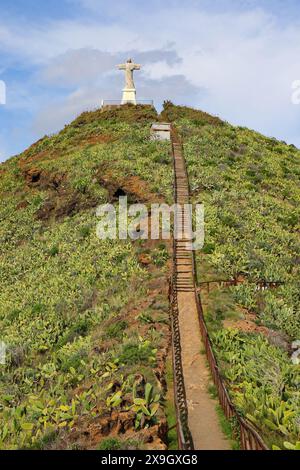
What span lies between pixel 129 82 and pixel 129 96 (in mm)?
1743

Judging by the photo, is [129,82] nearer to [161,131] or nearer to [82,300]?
[161,131]

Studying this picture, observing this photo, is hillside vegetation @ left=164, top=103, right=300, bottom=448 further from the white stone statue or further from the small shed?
the white stone statue

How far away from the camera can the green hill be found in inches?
548

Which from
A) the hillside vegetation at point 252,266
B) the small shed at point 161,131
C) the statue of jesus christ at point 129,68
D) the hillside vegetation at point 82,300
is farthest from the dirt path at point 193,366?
the statue of jesus christ at point 129,68

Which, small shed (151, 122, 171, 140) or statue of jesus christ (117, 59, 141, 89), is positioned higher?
statue of jesus christ (117, 59, 141, 89)

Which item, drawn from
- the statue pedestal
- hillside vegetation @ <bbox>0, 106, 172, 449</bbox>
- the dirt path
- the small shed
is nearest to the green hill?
hillside vegetation @ <bbox>0, 106, 172, 449</bbox>

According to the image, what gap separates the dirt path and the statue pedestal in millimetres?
38162

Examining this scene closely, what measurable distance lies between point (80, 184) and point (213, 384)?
31183 mm

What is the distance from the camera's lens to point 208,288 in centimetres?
2344

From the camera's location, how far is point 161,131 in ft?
182

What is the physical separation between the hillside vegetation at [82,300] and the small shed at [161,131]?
38.7 inches

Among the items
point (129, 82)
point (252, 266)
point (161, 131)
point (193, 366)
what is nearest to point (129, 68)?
point (129, 82)
